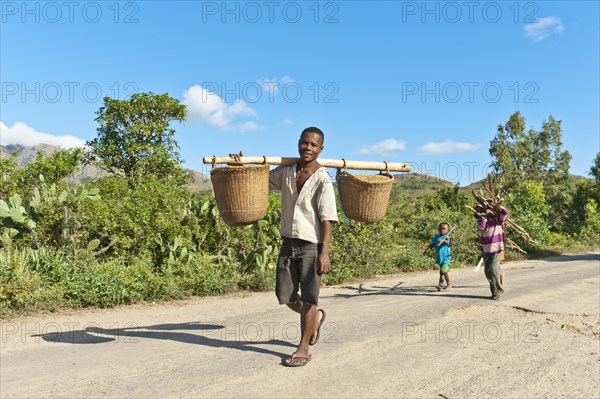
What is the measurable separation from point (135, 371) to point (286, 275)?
156 cm

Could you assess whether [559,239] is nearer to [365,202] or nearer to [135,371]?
[365,202]

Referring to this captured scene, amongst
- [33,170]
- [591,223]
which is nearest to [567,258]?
[591,223]

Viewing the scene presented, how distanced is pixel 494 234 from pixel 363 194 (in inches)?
177

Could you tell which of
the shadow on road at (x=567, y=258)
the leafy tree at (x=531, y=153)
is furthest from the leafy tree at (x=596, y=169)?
the shadow on road at (x=567, y=258)

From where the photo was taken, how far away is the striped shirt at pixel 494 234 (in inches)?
332

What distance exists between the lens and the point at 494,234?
27.9 ft

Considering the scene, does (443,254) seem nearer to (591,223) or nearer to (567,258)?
(567,258)

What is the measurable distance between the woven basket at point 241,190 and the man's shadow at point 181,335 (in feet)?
4.39

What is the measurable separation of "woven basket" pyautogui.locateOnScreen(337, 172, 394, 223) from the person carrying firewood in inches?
160

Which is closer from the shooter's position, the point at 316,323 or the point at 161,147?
the point at 316,323

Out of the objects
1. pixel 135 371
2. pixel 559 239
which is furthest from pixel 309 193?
pixel 559 239

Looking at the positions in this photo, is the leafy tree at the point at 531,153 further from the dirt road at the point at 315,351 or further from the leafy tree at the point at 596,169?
the dirt road at the point at 315,351

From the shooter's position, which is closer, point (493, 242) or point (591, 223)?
point (493, 242)

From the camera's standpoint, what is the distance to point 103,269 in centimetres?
739
